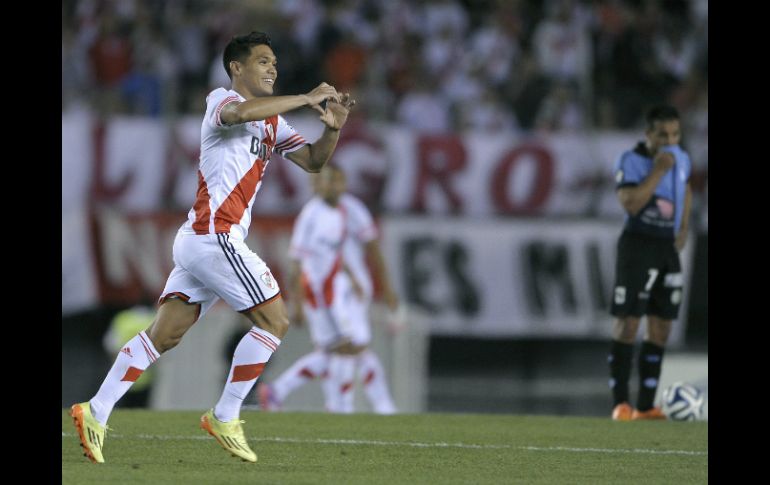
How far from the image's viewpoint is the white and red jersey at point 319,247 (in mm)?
13469

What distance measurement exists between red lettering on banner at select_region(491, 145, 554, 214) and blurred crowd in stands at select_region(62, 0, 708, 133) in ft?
1.50

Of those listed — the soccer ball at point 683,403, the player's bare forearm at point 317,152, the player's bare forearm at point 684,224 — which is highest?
the player's bare forearm at point 317,152

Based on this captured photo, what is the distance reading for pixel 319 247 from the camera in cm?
Result: 1359

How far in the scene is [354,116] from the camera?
17016 millimetres

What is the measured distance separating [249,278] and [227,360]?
338 inches

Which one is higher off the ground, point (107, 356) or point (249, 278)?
point (249, 278)

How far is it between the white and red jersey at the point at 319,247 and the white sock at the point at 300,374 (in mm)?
654

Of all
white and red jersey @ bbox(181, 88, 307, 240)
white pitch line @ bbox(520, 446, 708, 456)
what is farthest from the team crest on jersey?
white pitch line @ bbox(520, 446, 708, 456)

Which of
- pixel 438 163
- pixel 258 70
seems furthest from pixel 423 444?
pixel 438 163

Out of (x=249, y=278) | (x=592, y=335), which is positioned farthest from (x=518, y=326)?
(x=249, y=278)

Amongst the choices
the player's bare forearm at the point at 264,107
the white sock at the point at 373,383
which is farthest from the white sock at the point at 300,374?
the player's bare forearm at the point at 264,107

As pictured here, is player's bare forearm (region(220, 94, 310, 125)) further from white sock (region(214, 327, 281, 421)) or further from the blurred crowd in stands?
the blurred crowd in stands

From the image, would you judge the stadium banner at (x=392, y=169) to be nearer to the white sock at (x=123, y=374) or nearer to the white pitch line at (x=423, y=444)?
the white pitch line at (x=423, y=444)
